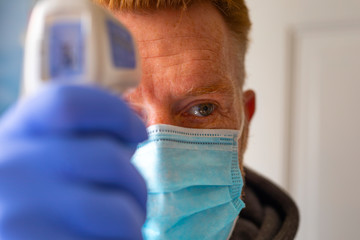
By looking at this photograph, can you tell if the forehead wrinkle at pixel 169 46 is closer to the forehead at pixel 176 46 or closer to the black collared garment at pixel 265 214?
the forehead at pixel 176 46

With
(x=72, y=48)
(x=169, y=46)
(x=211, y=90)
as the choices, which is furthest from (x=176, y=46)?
(x=72, y=48)

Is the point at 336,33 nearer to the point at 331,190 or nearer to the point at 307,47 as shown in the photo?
the point at 307,47

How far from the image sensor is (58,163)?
398 millimetres

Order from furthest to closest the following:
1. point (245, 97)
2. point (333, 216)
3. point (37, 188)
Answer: point (333, 216) < point (245, 97) < point (37, 188)

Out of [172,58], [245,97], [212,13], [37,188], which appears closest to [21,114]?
[37,188]

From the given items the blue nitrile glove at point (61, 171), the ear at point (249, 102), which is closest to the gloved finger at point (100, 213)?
the blue nitrile glove at point (61, 171)

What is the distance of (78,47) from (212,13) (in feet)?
2.50

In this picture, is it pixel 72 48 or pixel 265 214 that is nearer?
pixel 72 48

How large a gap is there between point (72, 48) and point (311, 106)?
6.81ft

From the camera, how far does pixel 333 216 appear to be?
2215mm

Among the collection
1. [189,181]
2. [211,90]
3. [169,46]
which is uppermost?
[169,46]

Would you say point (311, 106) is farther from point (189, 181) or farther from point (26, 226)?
point (26, 226)

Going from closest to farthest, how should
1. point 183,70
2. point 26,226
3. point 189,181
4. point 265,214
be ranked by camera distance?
point 26,226
point 189,181
point 183,70
point 265,214

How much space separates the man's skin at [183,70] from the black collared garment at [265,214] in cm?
41
